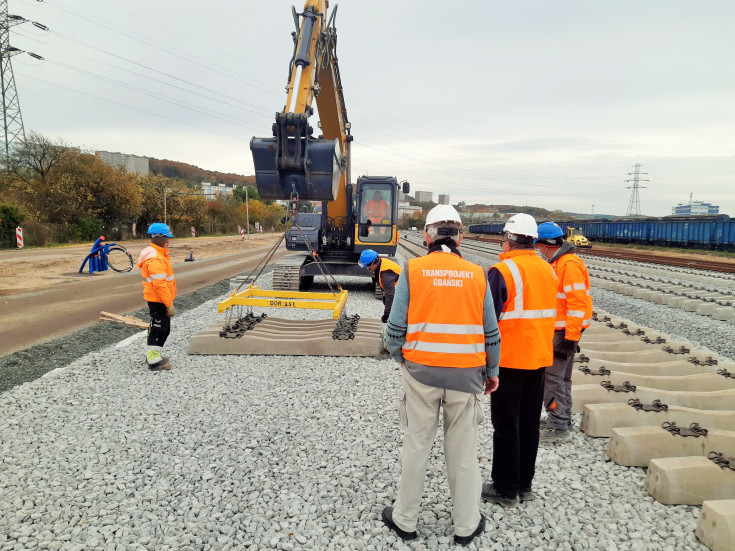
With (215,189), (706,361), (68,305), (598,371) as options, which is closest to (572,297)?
(598,371)

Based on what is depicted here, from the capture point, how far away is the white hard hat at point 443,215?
2920 mm

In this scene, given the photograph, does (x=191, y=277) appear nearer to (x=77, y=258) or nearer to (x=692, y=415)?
(x=77, y=258)

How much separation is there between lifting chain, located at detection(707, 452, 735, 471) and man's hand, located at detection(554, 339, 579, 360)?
123 cm

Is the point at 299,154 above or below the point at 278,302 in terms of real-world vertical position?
above

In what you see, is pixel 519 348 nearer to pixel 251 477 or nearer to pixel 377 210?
pixel 251 477

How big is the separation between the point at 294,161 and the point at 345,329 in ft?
9.56

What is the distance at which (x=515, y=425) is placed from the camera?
324 centimetres

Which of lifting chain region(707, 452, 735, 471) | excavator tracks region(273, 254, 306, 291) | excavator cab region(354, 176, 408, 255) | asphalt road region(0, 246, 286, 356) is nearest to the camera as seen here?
lifting chain region(707, 452, 735, 471)

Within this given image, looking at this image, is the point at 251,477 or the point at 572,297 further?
the point at 572,297

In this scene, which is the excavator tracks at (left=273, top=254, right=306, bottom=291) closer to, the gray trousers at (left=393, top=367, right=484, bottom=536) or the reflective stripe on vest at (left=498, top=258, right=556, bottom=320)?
the reflective stripe on vest at (left=498, top=258, right=556, bottom=320)

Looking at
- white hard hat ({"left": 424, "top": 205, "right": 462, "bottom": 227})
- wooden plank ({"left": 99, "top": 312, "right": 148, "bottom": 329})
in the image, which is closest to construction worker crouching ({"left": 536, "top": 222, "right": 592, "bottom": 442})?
white hard hat ({"left": 424, "top": 205, "right": 462, "bottom": 227})

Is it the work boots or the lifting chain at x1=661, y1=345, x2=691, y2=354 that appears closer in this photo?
the work boots

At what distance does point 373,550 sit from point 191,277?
16635 millimetres

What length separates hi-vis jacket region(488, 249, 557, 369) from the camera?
10.5 feet
